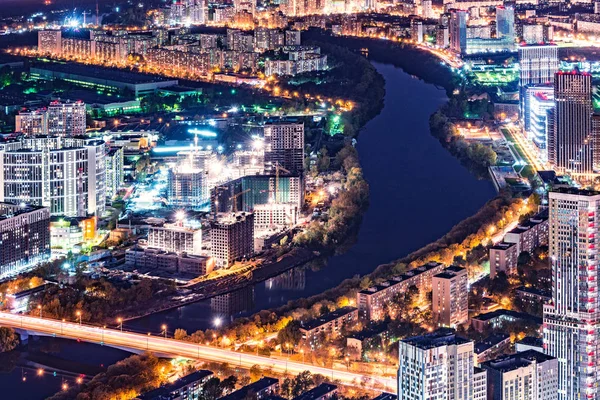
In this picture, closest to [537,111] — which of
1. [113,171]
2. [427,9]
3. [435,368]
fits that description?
[113,171]

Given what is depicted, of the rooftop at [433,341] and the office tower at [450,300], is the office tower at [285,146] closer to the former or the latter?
the office tower at [450,300]

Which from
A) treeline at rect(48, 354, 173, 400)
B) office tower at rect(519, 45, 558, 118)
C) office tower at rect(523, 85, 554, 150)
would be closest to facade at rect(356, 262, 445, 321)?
treeline at rect(48, 354, 173, 400)

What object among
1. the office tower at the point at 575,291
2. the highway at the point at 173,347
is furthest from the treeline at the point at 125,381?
the office tower at the point at 575,291

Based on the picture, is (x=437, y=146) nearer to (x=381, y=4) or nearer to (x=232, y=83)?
(x=232, y=83)

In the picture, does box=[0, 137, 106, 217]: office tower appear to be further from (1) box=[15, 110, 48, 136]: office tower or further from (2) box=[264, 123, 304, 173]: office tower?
(1) box=[15, 110, 48, 136]: office tower

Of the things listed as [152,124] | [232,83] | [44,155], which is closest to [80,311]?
[44,155]

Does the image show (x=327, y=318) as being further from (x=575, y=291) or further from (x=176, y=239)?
(x=176, y=239)
